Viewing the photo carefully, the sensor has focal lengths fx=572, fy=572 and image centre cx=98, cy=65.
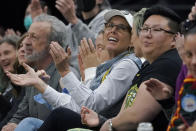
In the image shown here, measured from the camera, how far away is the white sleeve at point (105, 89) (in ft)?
16.0

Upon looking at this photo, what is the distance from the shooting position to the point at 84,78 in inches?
227

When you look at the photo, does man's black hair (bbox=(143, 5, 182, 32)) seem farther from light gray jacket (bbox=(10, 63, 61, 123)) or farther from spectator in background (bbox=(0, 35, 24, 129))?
spectator in background (bbox=(0, 35, 24, 129))

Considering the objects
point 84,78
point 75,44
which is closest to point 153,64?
point 84,78

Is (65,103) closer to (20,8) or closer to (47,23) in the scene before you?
(47,23)

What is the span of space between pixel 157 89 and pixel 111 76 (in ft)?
3.38

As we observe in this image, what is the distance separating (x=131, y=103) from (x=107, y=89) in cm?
57

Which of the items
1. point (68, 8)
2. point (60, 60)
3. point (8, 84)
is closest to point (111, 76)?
point (60, 60)

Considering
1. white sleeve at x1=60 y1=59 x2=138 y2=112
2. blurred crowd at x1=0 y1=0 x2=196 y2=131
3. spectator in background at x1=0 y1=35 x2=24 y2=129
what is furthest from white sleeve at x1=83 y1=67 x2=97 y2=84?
spectator in background at x1=0 y1=35 x2=24 y2=129

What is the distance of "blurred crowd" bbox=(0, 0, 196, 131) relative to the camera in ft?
13.0

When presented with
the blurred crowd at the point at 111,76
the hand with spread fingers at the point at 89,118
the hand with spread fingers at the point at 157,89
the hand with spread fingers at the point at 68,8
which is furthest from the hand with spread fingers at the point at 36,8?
the hand with spread fingers at the point at 157,89

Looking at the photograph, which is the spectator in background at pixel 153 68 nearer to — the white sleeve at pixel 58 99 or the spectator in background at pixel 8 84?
the white sleeve at pixel 58 99

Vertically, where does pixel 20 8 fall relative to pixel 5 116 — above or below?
above

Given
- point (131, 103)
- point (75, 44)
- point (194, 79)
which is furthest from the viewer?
point (75, 44)

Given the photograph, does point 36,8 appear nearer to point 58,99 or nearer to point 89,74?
point 89,74
